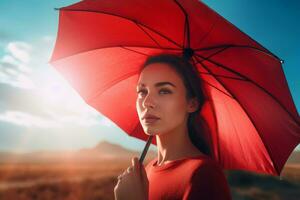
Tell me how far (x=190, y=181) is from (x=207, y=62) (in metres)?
1.21

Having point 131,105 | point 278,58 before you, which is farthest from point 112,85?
point 278,58

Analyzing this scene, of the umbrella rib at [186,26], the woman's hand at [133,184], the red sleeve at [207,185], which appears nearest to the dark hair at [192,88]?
the umbrella rib at [186,26]

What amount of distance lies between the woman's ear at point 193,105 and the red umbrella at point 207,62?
29 centimetres

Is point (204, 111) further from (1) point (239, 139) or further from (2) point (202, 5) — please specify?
(2) point (202, 5)

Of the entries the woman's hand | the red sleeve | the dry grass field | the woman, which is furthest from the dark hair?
the dry grass field

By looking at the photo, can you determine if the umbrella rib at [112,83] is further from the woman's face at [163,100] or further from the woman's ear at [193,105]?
the woman's ear at [193,105]

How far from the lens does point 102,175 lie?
90.1 feet

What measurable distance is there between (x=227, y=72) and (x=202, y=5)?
717 mm

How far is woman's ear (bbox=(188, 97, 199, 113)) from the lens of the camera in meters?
3.98

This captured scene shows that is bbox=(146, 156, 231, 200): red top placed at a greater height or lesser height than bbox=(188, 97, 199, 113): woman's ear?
lesser

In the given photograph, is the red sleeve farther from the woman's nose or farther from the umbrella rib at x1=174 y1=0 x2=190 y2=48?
the umbrella rib at x1=174 y1=0 x2=190 y2=48

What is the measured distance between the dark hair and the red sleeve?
547 mm

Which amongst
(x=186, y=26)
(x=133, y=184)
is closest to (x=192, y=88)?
(x=186, y=26)

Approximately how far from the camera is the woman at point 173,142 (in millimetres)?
3367
